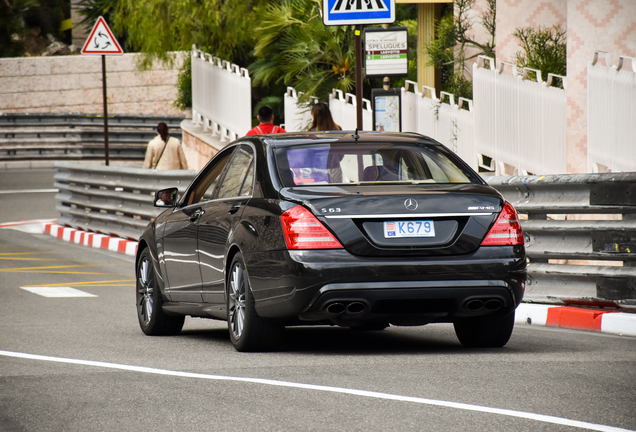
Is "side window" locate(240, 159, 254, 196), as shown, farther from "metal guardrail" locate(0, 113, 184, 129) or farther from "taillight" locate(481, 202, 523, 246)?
"metal guardrail" locate(0, 113, 184, 129)

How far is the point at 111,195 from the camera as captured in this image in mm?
19812

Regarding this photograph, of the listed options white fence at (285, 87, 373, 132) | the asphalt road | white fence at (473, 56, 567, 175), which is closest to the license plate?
the asphalt road

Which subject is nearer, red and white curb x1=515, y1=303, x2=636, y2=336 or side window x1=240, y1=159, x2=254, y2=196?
side window x1=240, y1=159, x2=254, y2=196

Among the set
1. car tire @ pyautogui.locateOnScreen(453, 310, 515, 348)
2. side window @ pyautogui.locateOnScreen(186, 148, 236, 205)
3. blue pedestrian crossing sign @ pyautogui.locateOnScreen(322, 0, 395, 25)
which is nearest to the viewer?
car tire @ pyautogui.locateOnScreen(453, 310, 515, 348)

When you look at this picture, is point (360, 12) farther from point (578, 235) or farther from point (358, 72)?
point (578, 235)

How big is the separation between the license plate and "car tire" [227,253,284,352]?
1021mm

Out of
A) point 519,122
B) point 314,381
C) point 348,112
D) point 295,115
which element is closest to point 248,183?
point 314,381

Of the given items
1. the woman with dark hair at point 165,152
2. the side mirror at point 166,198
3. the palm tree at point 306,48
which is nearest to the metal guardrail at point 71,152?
the palm tree at point 306,48

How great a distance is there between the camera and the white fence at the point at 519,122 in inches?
566

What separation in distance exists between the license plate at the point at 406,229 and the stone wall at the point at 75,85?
114 ft

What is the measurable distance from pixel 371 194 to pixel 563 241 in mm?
3246

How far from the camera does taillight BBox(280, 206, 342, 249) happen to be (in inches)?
291

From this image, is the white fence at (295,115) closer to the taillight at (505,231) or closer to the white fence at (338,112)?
the white fence at (338,112)

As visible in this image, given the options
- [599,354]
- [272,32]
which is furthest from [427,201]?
[272,32]
